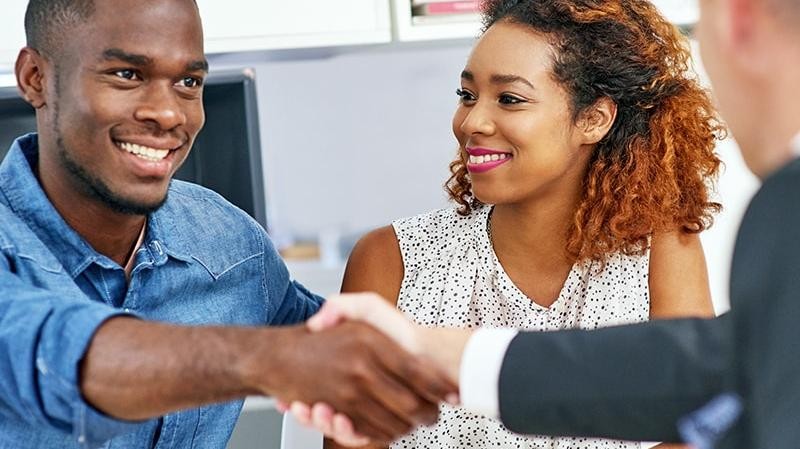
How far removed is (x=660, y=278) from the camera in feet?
5.49

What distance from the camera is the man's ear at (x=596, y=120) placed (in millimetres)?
1745

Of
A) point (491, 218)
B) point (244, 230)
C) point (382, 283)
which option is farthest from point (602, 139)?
point (244, 230)

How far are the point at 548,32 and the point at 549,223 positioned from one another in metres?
0.28

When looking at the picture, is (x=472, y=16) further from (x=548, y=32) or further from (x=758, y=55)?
(x=758, y=55)

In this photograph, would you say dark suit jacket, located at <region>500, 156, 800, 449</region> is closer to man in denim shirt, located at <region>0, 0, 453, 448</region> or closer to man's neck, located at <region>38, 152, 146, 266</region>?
man in denim shirt, located at <region>0, 0, 453, 448</region>

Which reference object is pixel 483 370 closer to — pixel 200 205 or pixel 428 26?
pixel 200 205

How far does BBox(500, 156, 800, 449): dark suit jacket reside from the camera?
0.82 meters

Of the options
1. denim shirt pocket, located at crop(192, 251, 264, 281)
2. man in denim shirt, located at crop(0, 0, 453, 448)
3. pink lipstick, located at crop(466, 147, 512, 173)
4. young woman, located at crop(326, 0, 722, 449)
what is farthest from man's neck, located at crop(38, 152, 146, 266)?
pink lipstick, located at crop(466, 147, 512, 173)

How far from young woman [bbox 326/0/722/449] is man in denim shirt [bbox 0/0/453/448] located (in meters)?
0.25

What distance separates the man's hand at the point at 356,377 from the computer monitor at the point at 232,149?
0.94 meters

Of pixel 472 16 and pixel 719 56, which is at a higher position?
pixel 719 56

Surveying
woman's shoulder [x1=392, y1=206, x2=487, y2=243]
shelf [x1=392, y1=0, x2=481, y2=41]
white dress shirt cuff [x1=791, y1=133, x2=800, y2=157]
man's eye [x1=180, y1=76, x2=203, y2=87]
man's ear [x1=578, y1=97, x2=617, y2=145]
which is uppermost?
white dress shirt cuff [x1=791, y1=133, x2=800, y2=157]

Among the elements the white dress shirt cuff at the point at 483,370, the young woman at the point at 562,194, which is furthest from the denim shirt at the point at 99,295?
the white dress shirt cuff at the point at 483,370

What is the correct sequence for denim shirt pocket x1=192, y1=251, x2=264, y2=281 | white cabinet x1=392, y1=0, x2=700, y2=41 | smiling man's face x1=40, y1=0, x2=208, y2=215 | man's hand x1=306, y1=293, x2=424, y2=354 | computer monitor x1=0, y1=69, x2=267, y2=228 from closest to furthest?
man's hand x1=306, y1=293, x2=424, y2=354, smiling man's face x1=40, y1=0, x2=208, y2=215, denim shirt pocket x1=192, y1=251, x2=264, y2=281, computer monitor x1=0, y1=69, x2=267, y2=228, white cabinet x1=392, y1=0, x2=700, y2=41
